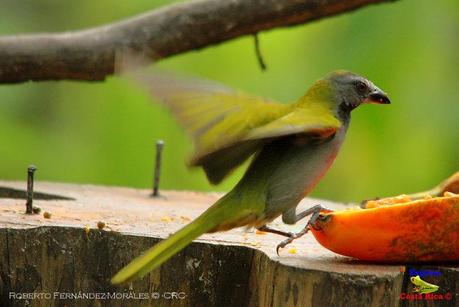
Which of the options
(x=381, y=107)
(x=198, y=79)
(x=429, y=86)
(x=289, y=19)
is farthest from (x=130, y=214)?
(x=429, y=86)

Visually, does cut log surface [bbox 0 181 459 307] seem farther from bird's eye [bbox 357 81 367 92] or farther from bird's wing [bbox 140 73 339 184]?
bird's eye [bbox 357 81 367 92]

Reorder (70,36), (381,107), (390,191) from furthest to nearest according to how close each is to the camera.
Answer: (390,191)
(381,107)
(70,36)

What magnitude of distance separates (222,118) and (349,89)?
578 mm

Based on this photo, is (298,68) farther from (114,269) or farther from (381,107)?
(114,269)

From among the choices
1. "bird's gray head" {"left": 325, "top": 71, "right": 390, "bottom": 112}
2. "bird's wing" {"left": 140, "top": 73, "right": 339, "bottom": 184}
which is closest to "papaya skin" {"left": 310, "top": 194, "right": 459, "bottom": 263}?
"bird's wing" {"left": 140, "top": 73, "right": 339, "bottom": 184}

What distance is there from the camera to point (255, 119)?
3.38m

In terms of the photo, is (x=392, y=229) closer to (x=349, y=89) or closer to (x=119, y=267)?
(x=349, y=89)

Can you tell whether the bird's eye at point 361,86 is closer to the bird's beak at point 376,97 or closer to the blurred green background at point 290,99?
the bird's beak at point 376,97

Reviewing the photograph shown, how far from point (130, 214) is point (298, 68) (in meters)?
3.58

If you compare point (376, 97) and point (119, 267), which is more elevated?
point (376, 97)

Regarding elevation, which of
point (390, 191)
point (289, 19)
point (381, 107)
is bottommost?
point (390, 191)

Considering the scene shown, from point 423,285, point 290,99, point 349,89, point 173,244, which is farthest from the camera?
point 290,99

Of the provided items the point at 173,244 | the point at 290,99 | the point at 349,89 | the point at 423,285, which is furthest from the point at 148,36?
the point at 290,99

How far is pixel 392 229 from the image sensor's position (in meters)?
3.43
